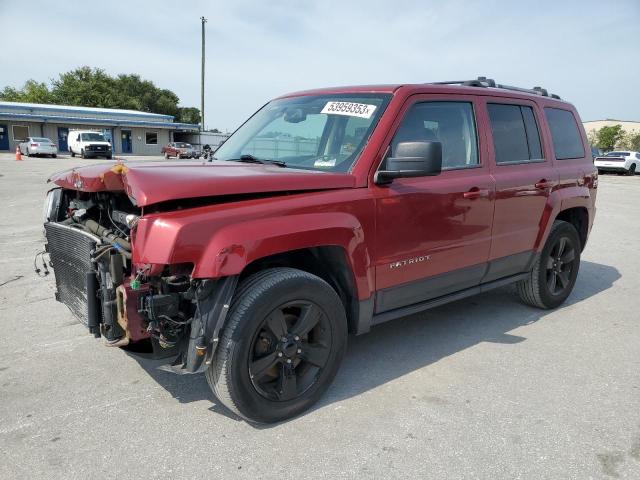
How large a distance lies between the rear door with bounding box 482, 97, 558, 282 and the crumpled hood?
5.14ft

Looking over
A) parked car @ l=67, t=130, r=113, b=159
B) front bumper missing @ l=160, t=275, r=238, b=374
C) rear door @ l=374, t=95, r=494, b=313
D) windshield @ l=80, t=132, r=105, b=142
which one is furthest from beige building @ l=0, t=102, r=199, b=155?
front bumper missing @ l=160, t=275, r=238, b=374

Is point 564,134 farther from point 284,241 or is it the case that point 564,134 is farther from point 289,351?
point 289,351

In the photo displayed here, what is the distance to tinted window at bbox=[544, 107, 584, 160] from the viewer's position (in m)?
4.63

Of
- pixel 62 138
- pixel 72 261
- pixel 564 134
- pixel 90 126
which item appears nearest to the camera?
pixel 72 261

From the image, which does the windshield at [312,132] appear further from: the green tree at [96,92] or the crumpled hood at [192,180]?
the green tree at [96,92]

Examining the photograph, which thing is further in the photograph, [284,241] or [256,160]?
[256,160]

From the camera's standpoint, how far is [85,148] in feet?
110

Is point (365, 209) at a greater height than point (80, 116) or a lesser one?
lesser

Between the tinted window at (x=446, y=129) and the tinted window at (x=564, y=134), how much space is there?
4.29 ft

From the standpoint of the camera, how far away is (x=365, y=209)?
300 cm

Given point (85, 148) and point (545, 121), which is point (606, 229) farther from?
point (85, 148)

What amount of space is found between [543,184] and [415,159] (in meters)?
2.01

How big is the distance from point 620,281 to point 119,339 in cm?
579

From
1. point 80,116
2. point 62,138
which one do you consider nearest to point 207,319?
point 62,138
